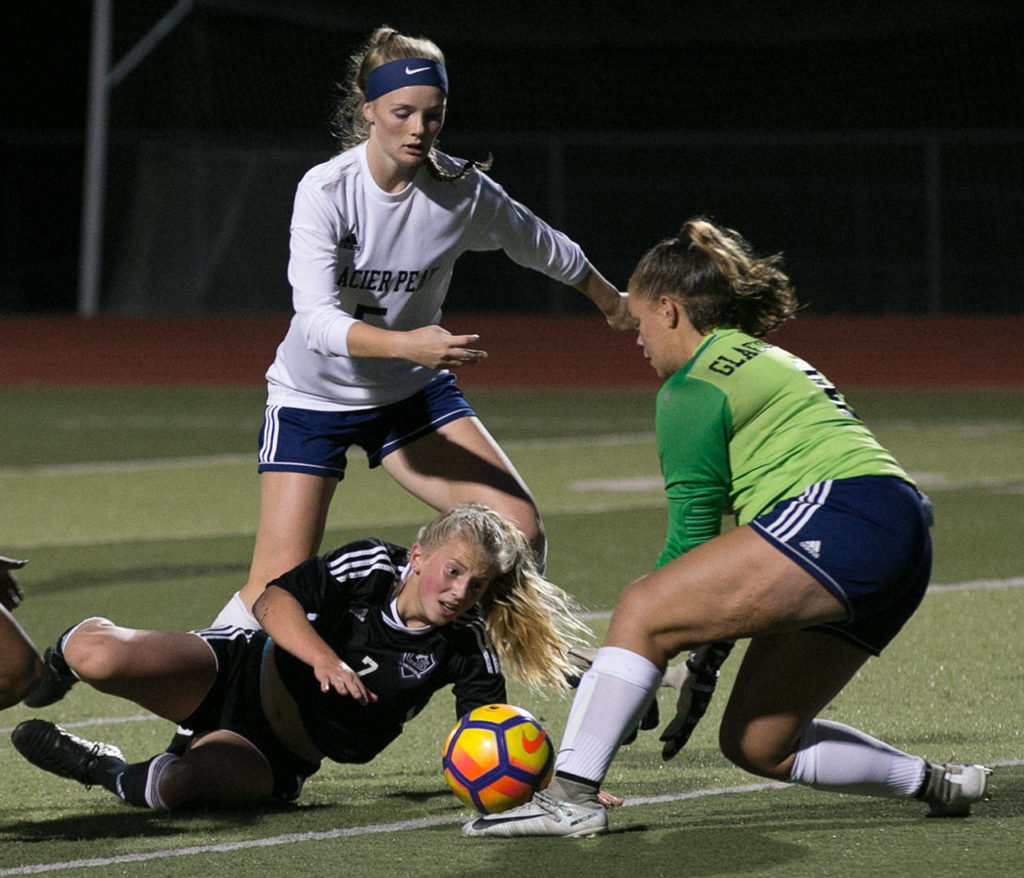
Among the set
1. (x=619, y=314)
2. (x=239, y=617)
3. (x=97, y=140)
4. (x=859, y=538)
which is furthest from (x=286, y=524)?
(x=97, y=140)

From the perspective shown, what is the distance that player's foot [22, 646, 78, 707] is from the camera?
17.4 ft

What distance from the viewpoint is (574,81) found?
3031 cm

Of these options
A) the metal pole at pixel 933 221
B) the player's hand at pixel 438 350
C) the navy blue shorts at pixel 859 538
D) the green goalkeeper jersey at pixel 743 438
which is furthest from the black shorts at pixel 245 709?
the metal pole at pixel 933 221

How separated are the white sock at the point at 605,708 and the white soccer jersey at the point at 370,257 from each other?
5.29 ft

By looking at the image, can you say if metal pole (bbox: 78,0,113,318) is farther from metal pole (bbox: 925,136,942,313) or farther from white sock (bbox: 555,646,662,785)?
white sock (bbox: 555,646,662,785)

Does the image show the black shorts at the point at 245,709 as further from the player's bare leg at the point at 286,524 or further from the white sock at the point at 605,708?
the white sock at the point at 605,708

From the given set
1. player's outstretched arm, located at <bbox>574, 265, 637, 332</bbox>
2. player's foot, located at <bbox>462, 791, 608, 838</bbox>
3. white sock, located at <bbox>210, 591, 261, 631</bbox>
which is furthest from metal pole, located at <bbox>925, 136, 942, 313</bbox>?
player's foot, located at <bbox>462, 791, 608, 838</bbox>

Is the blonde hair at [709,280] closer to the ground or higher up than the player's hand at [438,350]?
higher up

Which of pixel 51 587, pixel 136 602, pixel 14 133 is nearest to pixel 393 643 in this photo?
pixel 136 602

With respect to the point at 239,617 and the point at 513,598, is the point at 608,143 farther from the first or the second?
the point at 513,598

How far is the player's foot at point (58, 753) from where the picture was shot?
16.9 ft

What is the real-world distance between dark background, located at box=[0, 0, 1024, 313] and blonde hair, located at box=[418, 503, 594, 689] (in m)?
21.6

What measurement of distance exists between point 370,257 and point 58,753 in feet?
5.74

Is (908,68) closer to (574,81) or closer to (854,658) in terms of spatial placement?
(574,81)
